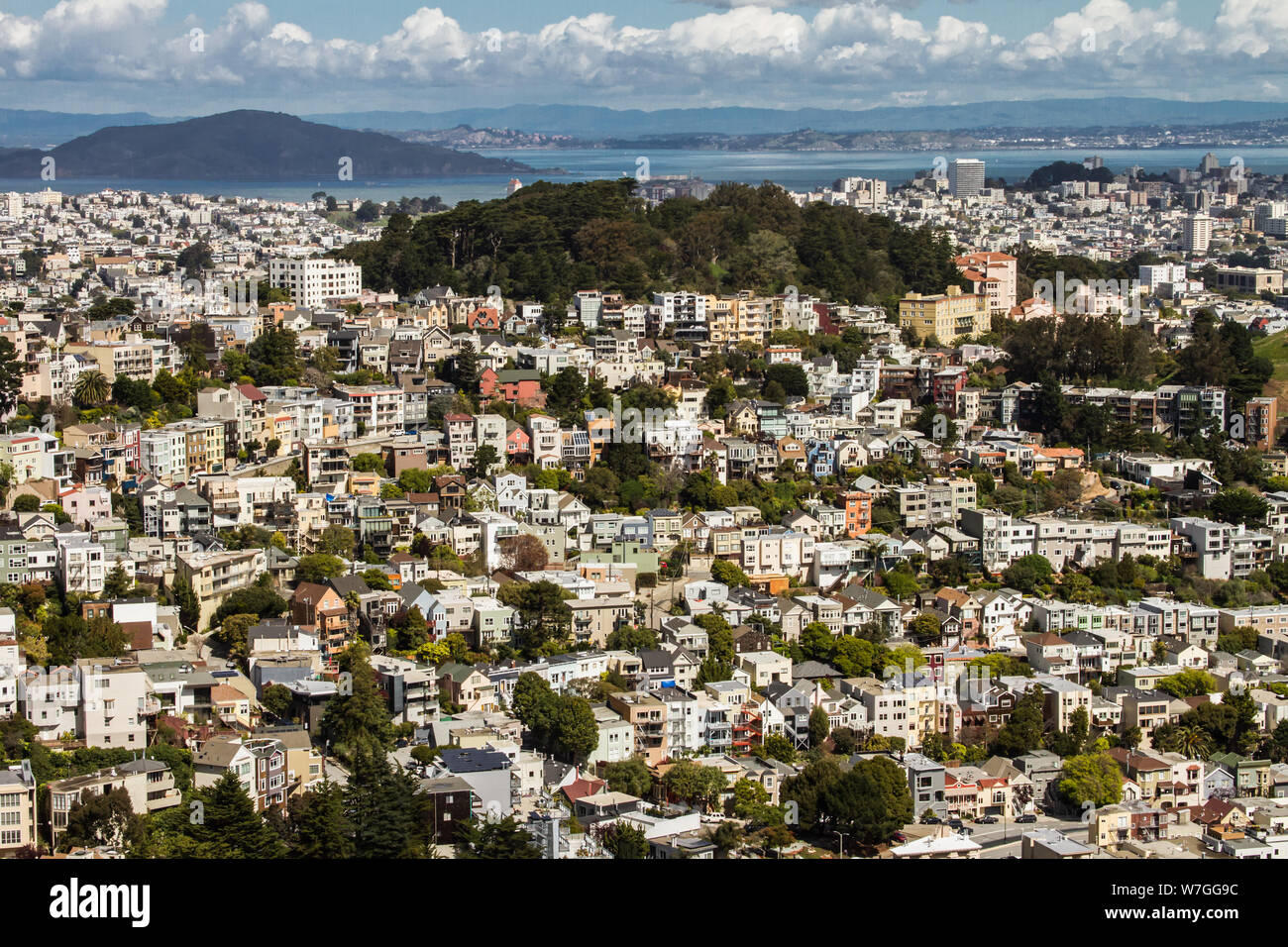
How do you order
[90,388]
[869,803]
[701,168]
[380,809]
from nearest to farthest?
[380,809] → [869,803] → [90,388] → [701,168]

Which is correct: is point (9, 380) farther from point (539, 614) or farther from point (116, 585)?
point (539, 614)

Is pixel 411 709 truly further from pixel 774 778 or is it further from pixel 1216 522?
pixel 1216 522

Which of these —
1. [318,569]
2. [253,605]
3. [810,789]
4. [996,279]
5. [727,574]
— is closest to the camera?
[810,789]

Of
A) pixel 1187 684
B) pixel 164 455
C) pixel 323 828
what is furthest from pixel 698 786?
pixel 164 455

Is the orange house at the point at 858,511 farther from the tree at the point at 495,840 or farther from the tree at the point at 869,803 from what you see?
the tree at the point at 495,840

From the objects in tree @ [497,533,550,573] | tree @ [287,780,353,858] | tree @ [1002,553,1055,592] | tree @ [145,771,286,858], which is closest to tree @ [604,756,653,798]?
tree @ [287,780,353,858]

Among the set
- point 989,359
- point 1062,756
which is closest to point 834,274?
point 989,359
